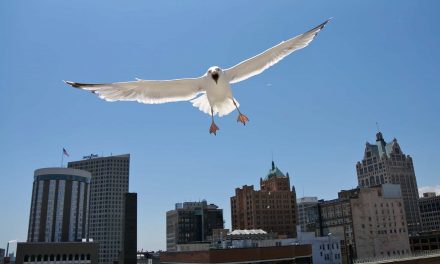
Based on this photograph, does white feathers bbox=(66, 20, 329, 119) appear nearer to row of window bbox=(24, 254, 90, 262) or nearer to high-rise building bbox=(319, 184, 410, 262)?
row of window bbox=(24, 254, 90, 262)

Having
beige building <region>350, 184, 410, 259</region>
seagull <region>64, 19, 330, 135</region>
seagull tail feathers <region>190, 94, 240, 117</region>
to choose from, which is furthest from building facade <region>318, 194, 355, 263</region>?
seagull <region>64, 19, 330, 135</region>

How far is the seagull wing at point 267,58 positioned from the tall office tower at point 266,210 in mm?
159430

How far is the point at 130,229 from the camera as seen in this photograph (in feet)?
317

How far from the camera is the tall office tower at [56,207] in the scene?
17950 centimetres

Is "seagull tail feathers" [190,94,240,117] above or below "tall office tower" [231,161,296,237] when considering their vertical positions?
below

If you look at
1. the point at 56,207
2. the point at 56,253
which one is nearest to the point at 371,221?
the point at 56,253

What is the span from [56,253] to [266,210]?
91461 mm

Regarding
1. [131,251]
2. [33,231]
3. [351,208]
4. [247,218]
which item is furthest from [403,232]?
[33,231]

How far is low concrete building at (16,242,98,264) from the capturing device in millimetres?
101750

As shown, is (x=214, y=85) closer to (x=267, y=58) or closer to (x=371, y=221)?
(x=267, y=58)

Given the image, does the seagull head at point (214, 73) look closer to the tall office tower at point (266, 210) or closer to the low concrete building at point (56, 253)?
the low concrete building at point (56, 253)

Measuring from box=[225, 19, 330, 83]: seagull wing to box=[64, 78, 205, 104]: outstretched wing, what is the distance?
1519mm

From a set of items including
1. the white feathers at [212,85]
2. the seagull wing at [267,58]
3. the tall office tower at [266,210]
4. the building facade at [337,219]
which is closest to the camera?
the white feathers at [212,85]

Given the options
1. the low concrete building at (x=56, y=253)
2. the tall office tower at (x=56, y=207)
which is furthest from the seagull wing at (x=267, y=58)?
the tall office tower at (x=56, y=207)
